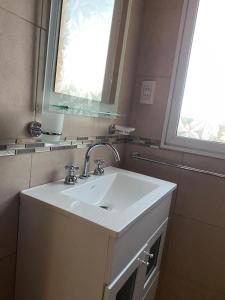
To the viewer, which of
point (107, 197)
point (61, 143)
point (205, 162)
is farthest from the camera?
point (205, 162)

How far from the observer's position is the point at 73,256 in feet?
2.86

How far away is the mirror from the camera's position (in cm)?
99

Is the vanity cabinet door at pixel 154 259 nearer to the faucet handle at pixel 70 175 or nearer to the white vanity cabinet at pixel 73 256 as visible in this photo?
the white vanity cabinet at pixel 73 256

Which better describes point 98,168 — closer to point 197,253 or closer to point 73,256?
point 73,256

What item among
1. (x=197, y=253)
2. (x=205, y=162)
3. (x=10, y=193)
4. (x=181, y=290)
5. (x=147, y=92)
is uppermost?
(x=147, y=92)

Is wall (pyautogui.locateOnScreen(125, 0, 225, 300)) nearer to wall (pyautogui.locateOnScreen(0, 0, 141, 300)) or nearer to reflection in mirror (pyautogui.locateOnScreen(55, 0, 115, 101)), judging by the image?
reflection in mirror (pyautogui.locateOnScreen(55, 0, 115, 101))

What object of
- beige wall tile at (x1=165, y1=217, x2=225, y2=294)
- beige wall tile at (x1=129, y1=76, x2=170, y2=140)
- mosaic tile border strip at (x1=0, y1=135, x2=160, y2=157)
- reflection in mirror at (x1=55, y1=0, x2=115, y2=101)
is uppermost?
reflection in mirror at (x1=55, y1=0, x2=115, y2=101)

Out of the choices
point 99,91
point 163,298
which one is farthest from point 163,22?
point 163,298

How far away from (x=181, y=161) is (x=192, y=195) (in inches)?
9.0

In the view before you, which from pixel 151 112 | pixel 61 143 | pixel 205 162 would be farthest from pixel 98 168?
pixel 205 162

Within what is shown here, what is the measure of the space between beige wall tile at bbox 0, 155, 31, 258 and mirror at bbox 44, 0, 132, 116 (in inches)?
9.9

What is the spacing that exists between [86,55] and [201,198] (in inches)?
42.8

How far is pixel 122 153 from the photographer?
1735 millimetres

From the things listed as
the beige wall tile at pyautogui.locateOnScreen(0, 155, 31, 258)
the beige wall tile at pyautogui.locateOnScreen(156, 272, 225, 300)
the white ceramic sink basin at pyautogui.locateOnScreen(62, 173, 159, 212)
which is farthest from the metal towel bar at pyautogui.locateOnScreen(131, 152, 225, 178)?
the beige wall tile at pyautogui.locateOnScreen(0, 155, 31, 258)
